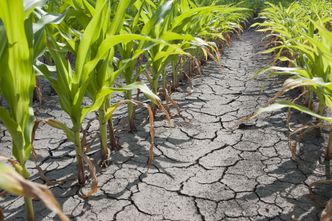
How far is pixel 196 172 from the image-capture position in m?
1.62

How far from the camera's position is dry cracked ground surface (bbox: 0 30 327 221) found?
133 centimetres

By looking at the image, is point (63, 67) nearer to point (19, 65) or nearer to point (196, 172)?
point (19, 65)

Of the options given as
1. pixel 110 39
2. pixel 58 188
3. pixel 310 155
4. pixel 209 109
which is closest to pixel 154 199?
pixel 58 188

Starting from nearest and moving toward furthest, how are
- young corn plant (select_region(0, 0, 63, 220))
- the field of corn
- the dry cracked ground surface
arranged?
1. young corn plant (select_region(0, 0, 63, 220))
2. the field of corn
3. the dry cracked ground surface

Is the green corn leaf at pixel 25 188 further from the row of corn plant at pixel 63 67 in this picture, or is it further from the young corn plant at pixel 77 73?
the young corn plant at pixel 77 73

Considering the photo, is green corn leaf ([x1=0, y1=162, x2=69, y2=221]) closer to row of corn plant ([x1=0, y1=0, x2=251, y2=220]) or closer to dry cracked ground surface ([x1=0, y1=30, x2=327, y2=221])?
row of corn plant ([x1=0, y1=0, x2=251, y2=220])

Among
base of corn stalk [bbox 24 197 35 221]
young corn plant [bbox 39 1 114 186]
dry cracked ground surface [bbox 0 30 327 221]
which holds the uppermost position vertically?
young corn plant [bbox 39 1 114 186]

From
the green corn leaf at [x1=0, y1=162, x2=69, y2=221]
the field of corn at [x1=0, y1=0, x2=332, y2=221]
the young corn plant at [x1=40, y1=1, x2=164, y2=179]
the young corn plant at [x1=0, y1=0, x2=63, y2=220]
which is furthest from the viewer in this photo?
the young corn plant at [x1=40, y1=1, x2=164, y2=179]

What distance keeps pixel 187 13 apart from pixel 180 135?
66 cm

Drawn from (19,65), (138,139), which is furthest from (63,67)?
(138,139)

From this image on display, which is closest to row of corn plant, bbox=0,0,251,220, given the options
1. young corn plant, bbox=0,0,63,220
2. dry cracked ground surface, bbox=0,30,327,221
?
young corn plant, bbox=0,0,63,220

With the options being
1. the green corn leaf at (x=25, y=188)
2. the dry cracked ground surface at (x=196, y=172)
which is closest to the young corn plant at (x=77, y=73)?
the dry cracked ground surface at (x=196, y=172)

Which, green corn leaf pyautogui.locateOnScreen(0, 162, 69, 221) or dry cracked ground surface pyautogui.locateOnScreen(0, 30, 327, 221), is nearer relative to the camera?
green corn leaf pyautogui.locateOnScreen(0, 162, 69, 221)

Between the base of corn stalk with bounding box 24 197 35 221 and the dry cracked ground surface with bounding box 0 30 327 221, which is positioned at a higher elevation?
the base of corn stalk with bounding box 24 197 35 221
